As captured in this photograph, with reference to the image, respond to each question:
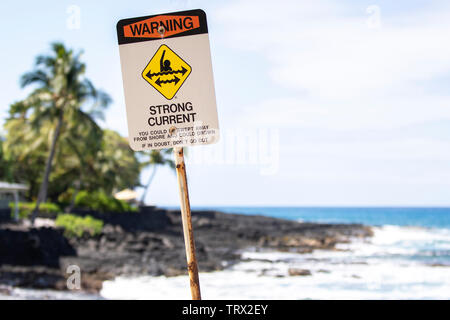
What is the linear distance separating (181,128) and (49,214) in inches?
1360

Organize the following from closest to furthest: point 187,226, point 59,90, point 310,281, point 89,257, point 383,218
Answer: point 187,226
point 310,281
point 89,257
point 59,90
point 383,218

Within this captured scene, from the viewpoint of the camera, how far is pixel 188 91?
7.59ft

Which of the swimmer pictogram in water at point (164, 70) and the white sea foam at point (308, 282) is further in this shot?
the white sea foam at point (308, 282)

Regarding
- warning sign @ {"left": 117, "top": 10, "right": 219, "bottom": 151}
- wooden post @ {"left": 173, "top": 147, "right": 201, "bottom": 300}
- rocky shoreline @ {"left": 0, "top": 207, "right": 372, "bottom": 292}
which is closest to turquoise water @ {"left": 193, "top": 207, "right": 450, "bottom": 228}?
rocky shoreline @ {"left": 0, "top": 207, "right": 372, "bottom": 292}

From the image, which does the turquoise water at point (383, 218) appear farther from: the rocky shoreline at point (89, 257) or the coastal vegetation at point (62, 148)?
the rocky shoreline at point (89, 257)

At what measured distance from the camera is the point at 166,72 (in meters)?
2.32

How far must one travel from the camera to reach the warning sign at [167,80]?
7.54 feet

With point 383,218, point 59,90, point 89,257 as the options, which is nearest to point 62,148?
point 59,90

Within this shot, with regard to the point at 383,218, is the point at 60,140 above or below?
above

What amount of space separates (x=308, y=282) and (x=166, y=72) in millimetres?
19193

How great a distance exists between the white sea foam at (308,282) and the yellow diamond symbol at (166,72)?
13.8m

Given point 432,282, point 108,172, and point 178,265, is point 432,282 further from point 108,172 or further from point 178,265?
point 108,172

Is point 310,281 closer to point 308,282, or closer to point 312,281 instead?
point 312,281

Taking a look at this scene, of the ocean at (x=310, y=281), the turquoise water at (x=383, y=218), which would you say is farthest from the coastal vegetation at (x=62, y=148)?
the turquoise water at (x=383, y=218)
